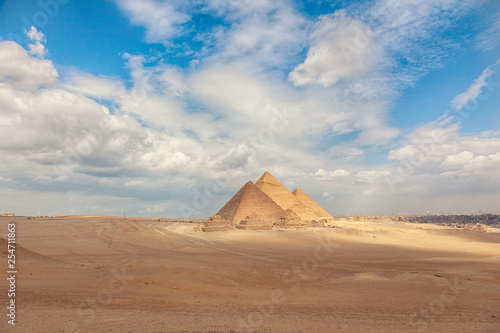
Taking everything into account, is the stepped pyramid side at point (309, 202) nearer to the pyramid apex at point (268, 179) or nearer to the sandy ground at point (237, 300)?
the pyramid apex at point (268, 179)

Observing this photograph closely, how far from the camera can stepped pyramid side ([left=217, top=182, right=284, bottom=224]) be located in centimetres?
5318

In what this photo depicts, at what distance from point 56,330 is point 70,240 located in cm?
2098

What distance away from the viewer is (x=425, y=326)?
6.33 m

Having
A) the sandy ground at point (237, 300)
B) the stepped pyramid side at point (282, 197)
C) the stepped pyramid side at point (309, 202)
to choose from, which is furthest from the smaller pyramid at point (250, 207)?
the sandy ground at point (237, 300)

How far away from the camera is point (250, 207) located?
54438mm

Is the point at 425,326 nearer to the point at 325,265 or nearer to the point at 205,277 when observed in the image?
the point at 205,277

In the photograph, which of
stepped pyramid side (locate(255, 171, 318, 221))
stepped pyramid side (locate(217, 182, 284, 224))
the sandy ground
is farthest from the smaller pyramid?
the sandy ground

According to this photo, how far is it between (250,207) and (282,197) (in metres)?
16.6

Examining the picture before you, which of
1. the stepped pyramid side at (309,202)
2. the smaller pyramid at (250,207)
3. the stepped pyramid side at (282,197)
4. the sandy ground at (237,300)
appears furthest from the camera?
the stepped pyramid side at (309,202)

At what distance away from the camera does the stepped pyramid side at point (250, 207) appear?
5318 cm

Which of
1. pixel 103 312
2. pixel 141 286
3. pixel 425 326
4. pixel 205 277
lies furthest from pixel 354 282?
pixel 103 312

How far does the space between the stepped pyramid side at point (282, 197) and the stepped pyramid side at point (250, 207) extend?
11500mm

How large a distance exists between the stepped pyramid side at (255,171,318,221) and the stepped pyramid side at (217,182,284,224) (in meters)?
11.5

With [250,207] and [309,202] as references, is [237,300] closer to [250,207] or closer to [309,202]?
[250,207]
